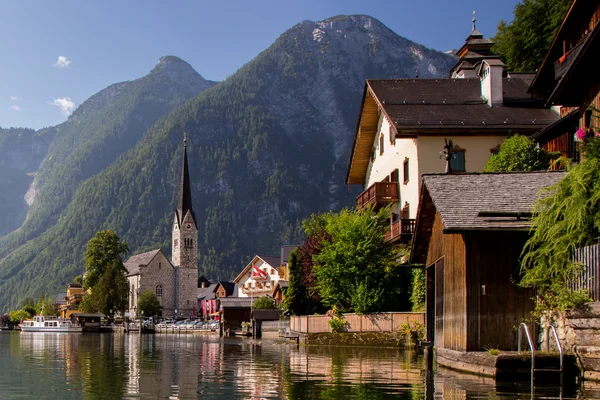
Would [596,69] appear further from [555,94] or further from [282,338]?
[282,338]

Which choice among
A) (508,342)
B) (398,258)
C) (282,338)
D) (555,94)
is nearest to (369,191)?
(398,258)

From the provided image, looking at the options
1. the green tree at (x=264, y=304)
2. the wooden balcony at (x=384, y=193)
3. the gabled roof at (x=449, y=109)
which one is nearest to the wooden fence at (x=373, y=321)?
the wooden balcony at (x=384, y=193)

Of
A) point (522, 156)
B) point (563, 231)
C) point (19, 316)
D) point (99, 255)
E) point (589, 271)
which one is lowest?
point (19, 316)

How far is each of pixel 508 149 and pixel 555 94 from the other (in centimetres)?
787

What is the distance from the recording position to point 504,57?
6141cm

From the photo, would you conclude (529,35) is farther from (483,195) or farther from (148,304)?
(148,304)

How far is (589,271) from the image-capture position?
16625 mm

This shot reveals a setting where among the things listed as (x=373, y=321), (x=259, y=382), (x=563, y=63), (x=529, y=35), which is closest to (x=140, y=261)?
(x=529, y=35)

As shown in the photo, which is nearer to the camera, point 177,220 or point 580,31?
point 580,31

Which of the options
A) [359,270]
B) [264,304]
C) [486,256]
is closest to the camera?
[486,256]

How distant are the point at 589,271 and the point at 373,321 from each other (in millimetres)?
20299

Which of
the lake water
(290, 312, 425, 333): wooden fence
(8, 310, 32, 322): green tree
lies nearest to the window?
(290, 312, 425, 333): wooden fence

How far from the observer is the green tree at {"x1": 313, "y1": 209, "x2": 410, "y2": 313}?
3872 centimetres

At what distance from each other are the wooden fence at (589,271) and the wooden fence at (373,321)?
16.4 meters
